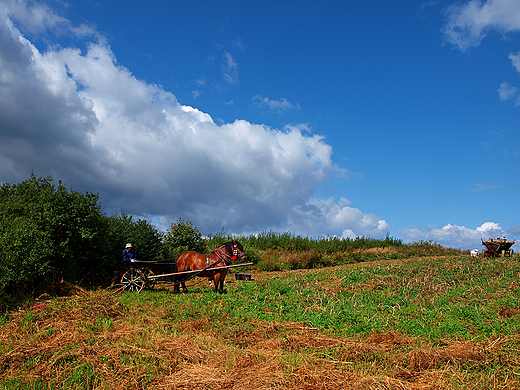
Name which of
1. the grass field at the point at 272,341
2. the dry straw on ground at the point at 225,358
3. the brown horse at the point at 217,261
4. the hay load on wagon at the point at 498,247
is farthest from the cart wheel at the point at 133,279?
the hay load on wagon at the point at 498,247

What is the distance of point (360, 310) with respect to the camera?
25.2 ft

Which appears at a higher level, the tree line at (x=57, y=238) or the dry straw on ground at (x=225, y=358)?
the tree line at (x=57, y=238)

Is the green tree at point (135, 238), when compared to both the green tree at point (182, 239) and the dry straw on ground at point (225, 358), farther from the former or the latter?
the dry straw on ground at point (225, 358)

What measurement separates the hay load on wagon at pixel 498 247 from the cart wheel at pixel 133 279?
1855 cm

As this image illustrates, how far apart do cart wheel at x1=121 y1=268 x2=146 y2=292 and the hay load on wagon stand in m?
18.5

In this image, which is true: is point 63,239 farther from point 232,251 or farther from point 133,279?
point 232,251

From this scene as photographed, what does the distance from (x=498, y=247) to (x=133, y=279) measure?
62.4ft

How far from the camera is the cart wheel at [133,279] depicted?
1104 cm

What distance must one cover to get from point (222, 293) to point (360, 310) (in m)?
4.73

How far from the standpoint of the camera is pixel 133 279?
36.3 feet

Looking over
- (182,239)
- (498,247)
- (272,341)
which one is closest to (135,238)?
(182,239)

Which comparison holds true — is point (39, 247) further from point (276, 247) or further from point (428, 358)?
point (276, 247)

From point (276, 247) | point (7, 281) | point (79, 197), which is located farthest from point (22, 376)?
point (276, 247)

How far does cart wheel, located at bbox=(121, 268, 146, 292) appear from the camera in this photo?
434 inches
